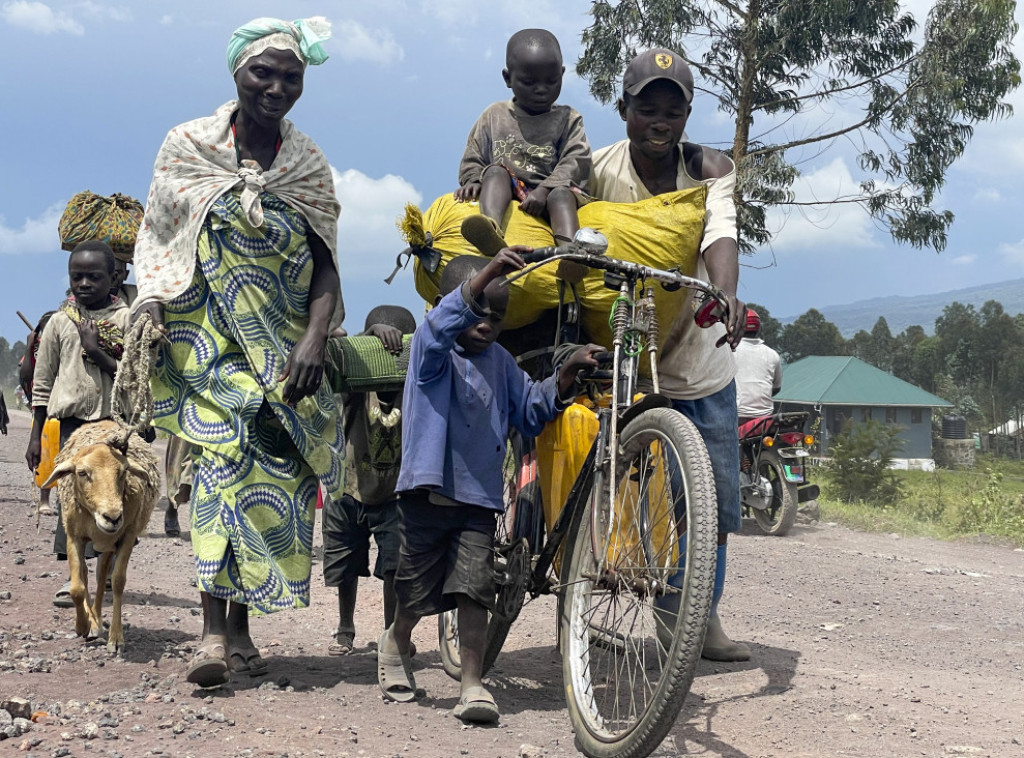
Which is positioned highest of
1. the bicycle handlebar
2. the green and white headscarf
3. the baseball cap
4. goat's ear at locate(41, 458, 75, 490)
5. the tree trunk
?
the tree trunk

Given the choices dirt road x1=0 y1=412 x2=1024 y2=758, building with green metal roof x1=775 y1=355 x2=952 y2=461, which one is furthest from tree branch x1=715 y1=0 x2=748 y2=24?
building with green metal roof x1=775 y1=355 x2=952 y2=461

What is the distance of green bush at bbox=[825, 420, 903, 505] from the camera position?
14531 millimetres

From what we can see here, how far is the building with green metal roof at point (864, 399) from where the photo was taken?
42.1 metres

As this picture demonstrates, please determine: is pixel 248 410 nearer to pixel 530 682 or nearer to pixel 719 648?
pixel 530 682

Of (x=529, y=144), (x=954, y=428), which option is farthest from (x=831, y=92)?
(x=954, y=428)

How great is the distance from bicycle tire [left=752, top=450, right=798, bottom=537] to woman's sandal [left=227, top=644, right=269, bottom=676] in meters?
6.76

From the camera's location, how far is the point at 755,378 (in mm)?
11141

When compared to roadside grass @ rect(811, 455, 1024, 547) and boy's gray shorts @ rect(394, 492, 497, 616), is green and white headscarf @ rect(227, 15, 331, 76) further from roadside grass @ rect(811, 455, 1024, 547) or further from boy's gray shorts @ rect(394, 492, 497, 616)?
roadside grass @ rect(811, 455, 1024, 547)

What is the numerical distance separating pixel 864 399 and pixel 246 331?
132 feet

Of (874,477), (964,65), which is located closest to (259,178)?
(874,477)

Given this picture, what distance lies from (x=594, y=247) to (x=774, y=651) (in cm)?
260

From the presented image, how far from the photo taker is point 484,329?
407 cm

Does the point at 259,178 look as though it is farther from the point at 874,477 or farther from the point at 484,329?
the point at 874,477

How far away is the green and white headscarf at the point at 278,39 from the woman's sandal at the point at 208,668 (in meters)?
2.41
